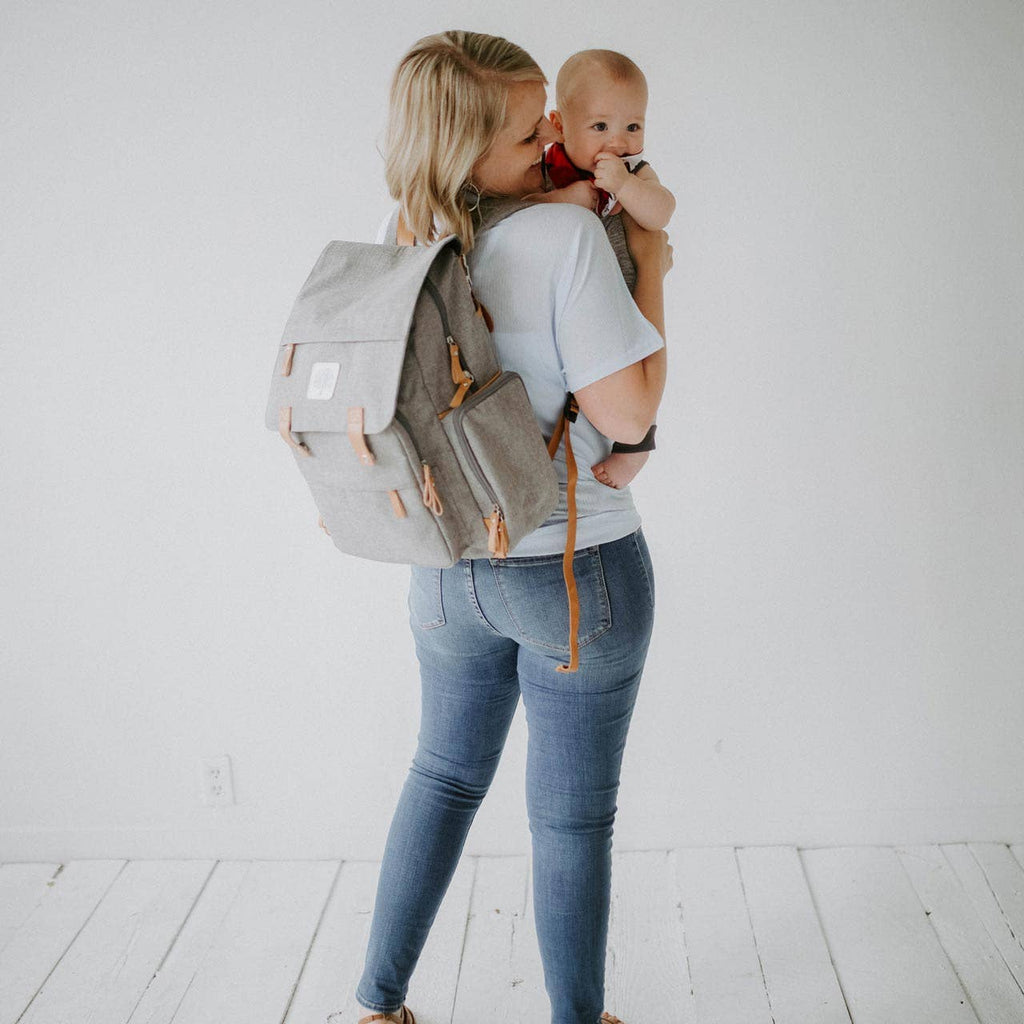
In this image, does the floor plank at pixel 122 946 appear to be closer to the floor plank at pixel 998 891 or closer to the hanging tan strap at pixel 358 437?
the hanging tan strap at pixel 358 437

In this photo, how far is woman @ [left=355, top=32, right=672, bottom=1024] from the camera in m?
1.04

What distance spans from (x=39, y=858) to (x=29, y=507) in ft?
2.42

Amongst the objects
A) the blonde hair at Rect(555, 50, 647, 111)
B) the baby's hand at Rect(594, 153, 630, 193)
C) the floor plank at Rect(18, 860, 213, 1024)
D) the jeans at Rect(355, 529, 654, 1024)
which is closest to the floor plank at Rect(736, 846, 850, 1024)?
the jeans at Rect(355, 529, 654, 1024)

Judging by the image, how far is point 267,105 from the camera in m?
1.68

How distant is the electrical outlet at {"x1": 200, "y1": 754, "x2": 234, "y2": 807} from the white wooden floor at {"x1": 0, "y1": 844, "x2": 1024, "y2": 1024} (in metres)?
0.13

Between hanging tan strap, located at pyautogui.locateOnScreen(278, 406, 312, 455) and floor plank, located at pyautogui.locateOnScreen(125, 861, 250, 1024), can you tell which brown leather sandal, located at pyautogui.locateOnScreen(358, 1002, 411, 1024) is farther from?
hanging tan strap, located at pyautogui.locateOnScreen(278, 406, 312, 455)

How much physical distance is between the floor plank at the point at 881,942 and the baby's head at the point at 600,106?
4.39 feet

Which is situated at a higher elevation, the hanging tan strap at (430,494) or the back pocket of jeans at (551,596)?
the hanging tan strap at (430,494)

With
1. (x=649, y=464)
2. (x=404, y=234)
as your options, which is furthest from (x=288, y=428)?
(x=649, y=464)

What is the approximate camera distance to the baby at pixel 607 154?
1149mm

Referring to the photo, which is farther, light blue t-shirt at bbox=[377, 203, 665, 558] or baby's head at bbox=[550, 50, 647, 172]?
baby's head at bbox=[550, 50, 647, 172]

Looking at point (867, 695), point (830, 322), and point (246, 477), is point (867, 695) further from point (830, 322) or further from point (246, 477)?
point (246, 477)

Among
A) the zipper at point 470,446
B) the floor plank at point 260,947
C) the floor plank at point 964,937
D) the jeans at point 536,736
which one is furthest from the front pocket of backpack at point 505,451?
the floor plank at point 964,937

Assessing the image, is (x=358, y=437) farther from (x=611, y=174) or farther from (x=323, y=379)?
(x=611, y=174)
